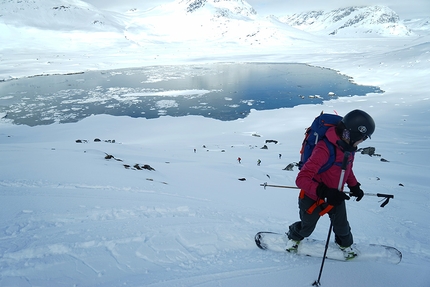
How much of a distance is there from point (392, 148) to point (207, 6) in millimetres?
170014

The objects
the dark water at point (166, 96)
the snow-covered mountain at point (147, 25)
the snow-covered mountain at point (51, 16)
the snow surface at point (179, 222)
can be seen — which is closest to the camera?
the snow surface at point (179, 222)

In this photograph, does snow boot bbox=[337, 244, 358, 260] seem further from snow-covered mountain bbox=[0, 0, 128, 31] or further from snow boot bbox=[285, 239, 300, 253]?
snow-covered mountain bbox=[0, 0, 128, 31]

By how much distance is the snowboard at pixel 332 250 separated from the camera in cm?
291

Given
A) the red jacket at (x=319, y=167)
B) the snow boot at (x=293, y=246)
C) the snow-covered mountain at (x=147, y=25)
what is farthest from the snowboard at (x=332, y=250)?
the snow-covered mountain at (x=147, y=25)

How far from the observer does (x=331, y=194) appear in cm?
231

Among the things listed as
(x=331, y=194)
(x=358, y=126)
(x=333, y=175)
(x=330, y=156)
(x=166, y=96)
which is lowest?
(x=331, y=194)

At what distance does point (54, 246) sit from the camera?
2715mm

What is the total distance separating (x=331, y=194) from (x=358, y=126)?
0.65 meters

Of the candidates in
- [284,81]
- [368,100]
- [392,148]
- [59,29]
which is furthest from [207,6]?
[392,148]

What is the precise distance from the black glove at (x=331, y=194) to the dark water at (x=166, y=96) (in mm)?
18647

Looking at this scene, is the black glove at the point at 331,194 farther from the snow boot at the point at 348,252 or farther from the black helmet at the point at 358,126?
the snow boot at the point at 348,252

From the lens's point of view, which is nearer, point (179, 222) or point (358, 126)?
point (358, 126)

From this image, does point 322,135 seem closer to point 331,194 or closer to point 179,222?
point 331,194

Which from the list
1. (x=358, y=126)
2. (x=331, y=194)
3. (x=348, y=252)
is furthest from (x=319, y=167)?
(x=348, y=252)
